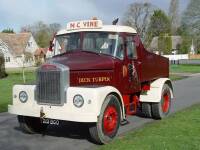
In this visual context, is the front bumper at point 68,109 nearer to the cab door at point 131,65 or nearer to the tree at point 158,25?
the cab door at point 131,65

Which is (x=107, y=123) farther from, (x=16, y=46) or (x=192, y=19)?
(x=16, y=46)

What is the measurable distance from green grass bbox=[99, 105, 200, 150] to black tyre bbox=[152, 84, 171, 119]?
0.51 meters

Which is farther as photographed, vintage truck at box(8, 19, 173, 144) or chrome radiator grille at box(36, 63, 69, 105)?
chrome radiator grille at box(36, 63, 69, 105)

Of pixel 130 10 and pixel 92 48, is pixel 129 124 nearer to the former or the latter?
pixel 92 48

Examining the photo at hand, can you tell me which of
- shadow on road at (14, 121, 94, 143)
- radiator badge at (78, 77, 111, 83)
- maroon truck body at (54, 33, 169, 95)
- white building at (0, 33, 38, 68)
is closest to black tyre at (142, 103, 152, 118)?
maroon truck body at (54, 33, 169, 95)

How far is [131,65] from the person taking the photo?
10820mm

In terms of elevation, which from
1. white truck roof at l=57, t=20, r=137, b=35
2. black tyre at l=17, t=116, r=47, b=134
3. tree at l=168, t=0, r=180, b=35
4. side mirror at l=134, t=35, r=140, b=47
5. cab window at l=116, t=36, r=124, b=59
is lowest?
black tyre at l=17, t=116, r=47, b=134

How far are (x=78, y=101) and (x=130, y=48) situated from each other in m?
2.55

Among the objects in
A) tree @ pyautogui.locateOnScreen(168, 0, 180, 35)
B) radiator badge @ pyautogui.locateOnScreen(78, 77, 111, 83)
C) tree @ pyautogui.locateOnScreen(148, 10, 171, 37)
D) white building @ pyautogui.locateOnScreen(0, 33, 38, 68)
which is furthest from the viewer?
tree @ pyautogui.locateOnScreen(168, 0, 180, 35)

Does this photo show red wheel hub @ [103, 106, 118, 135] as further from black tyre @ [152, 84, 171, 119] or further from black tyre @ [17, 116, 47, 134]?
black tyre @ [152, 84, 171, 119]

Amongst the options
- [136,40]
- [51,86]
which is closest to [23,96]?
[51,86]

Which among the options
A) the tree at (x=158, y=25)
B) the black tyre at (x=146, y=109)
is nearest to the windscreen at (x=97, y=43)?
the black tyre at (x=146, y=109)

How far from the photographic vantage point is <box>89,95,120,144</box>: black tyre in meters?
9.08

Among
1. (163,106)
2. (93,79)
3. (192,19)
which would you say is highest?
(192,19)
